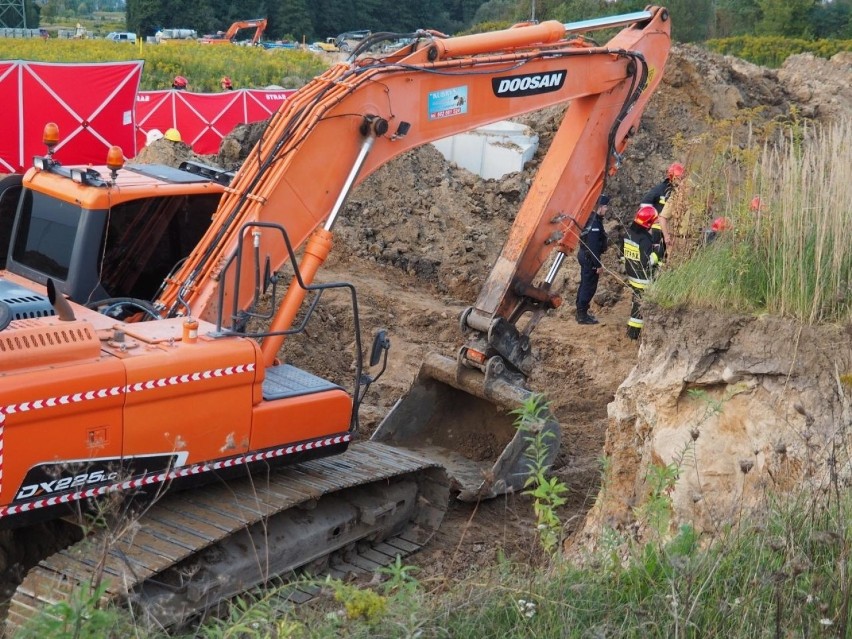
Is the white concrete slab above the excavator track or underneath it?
above

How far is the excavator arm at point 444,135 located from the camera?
6027 millimetres

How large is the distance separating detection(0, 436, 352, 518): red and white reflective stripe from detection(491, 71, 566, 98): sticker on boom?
262 centimetres

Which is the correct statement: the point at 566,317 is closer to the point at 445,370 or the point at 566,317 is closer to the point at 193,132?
the point at 445,370

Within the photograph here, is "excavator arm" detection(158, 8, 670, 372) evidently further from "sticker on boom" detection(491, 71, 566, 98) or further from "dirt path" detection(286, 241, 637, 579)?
"dirt path" detection(286, 241, 637, 579)

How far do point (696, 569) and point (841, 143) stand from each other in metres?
3.62

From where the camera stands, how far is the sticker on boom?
23.6 feet

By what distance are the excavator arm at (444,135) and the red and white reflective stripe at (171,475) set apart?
567 millimetres

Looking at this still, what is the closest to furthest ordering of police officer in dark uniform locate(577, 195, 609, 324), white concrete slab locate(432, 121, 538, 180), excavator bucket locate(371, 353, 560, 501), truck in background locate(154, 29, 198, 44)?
excavator bucket locate(371, 353, 560, 501), police officer in dark uniform locate(577, 195, 609, 324), white concrete slab locate(432, 121, 538, 180), truck in background locate(154, 29, 198, 44)

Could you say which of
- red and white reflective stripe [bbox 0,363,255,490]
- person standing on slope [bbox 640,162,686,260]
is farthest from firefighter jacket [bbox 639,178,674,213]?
red and white reflective stripe [bbox 0,363,255,490]

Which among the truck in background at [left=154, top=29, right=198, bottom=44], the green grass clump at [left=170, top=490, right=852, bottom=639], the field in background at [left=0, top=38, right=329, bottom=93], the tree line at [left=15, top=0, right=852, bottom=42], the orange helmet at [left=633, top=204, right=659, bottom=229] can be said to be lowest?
the green grass clump at [left=170, top=490, right=852, bottom=639]

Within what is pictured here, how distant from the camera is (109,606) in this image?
452 cm

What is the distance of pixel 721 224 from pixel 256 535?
130 inches

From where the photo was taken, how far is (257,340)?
573 centimetres

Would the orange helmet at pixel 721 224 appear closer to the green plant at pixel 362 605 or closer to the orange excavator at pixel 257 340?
the orange excavator at pixel 257 340
